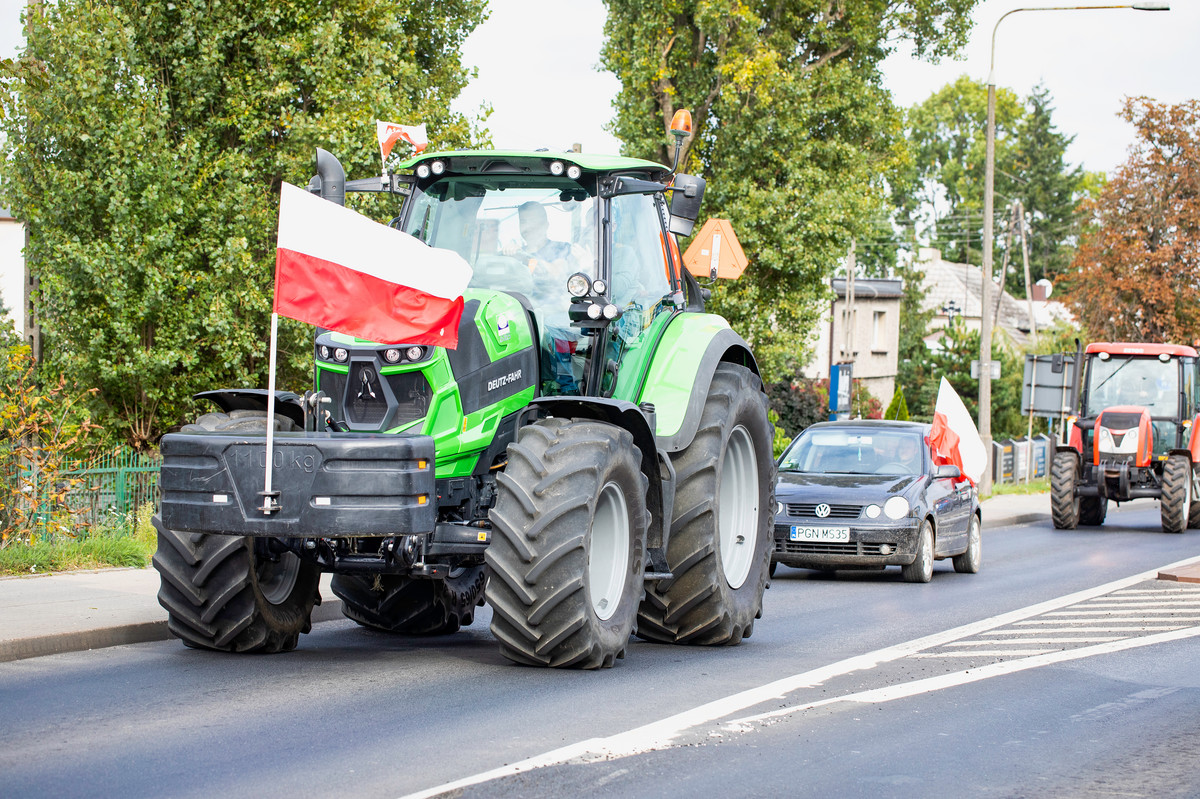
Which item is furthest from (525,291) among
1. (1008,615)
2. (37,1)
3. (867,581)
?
(37,1)

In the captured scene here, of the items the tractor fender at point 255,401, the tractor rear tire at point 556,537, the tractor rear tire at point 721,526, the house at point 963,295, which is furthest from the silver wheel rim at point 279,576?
the house at point 963,295

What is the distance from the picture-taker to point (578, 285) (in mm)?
8617

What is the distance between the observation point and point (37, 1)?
1830 centimetres

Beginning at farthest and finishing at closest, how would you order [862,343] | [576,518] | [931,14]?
[862,343], [931,14], [576,518]

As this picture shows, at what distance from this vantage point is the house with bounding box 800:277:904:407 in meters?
56.7

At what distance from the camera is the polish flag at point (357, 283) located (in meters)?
7.98

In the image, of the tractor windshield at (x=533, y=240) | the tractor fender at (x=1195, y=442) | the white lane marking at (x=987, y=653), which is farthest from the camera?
the tractor fender at (x=1195, y=442)

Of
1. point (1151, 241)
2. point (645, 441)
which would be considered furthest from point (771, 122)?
point (1151, 241)

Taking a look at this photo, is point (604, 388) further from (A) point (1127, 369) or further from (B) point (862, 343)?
(B) point (862, 343)

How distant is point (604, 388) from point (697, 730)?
2838mm

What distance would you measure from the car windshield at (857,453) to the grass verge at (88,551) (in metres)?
7.07

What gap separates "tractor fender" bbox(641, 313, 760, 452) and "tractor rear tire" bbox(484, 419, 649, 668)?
0.79m

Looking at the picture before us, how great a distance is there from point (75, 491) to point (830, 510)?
7719mm

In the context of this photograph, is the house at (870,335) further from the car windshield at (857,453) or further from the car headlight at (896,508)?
the car headlight at (896,508)
